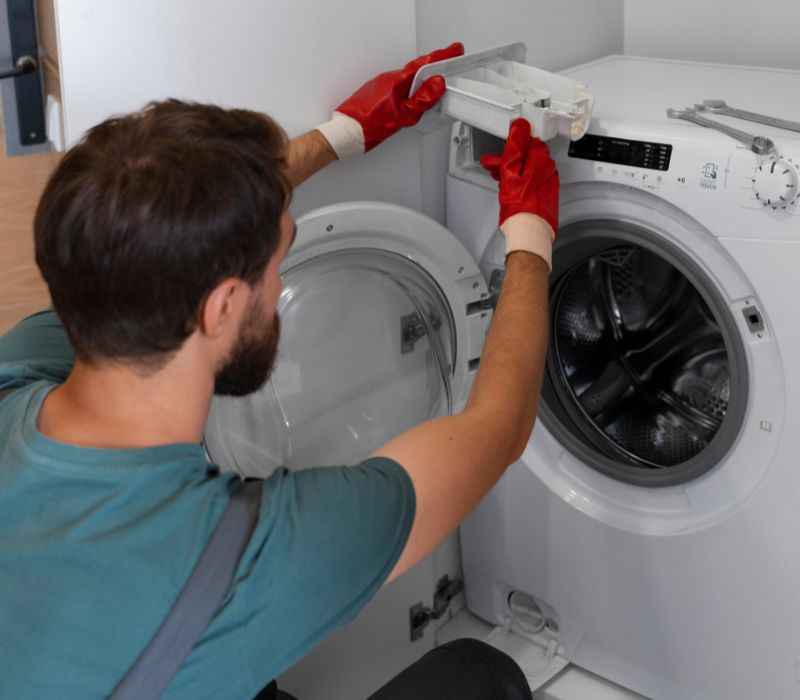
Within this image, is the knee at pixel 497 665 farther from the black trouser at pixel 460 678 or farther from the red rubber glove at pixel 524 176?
the red rubber glove at pixel 524 176

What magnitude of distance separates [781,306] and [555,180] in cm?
32

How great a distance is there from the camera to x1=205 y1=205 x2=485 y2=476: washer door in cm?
147

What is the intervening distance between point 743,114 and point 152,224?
0.90m

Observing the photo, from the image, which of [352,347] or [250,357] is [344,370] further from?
[250,357]

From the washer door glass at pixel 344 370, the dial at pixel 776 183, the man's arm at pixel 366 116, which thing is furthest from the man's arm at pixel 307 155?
the dial at pixel 776 183

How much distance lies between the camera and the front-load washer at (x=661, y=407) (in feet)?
4.56

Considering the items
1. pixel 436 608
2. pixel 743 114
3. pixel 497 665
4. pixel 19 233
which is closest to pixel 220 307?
pixel 19 233

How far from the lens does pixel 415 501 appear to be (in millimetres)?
1015

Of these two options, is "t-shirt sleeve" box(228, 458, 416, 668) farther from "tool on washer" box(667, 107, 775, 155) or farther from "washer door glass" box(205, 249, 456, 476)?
"tool on washer" box(667, 107, 775, 155)

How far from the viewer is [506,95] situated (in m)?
1.43

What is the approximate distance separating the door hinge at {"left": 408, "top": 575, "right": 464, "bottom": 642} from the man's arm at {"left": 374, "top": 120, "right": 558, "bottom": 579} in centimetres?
78

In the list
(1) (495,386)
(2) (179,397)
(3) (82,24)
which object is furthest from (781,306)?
(3) (82,24)

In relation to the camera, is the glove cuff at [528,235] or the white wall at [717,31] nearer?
the glove cuff at [528,235]

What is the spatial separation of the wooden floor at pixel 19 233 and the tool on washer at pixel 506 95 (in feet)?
1.68
